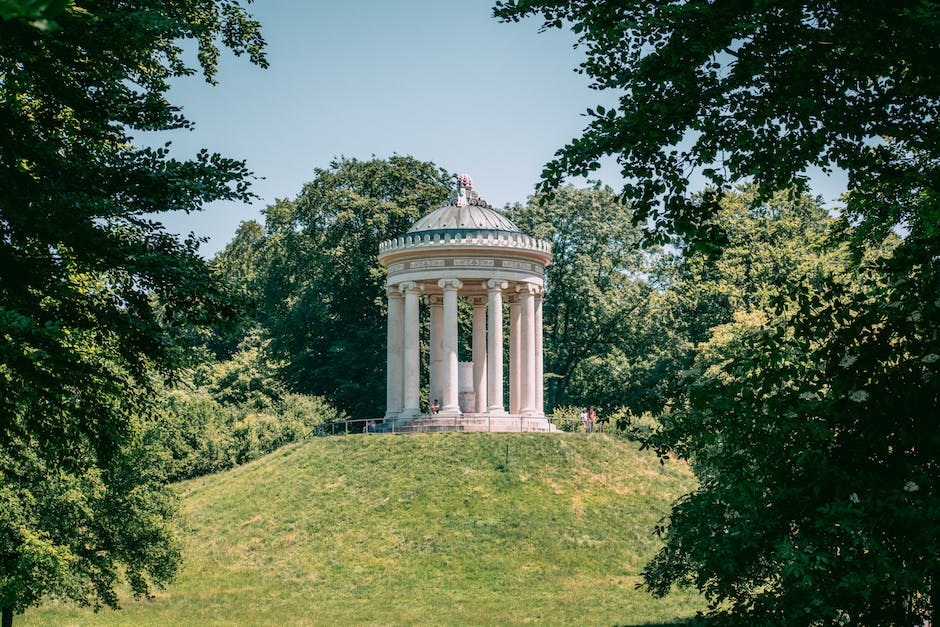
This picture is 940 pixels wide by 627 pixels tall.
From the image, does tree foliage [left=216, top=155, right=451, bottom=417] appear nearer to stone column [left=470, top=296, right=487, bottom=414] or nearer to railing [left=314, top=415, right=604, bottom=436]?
stone column [left=470, top=296, right=487, bottom=414]

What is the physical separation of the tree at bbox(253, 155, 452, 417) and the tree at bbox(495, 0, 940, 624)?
3766 cm

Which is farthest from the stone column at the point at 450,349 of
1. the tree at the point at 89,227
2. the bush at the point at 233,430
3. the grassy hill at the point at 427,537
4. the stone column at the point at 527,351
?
the tree at the point at 89,227

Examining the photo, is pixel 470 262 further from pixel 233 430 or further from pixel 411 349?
pixel 233 430

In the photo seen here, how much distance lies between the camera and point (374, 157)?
52.8m

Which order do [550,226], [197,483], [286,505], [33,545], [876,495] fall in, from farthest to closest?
[550,226] < [197,483] < [286,505] < [33,545] < [876,495]

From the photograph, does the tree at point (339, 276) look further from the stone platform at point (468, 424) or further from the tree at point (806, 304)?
the tree at point (806, 304)

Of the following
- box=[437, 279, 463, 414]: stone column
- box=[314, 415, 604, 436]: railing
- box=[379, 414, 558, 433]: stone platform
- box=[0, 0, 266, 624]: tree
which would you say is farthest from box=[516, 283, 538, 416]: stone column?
box=[0, 0, 266, 624]: tree

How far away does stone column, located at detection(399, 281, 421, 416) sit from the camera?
136ft

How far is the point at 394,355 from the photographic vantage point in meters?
43.4

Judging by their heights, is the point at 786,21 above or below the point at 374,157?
below

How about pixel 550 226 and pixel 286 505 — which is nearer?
pixel 286 505

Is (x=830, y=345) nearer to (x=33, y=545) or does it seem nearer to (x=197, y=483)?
(x=33, y=545)

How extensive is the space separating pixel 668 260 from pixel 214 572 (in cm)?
3430

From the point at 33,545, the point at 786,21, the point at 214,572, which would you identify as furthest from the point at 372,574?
the point at 786,21
